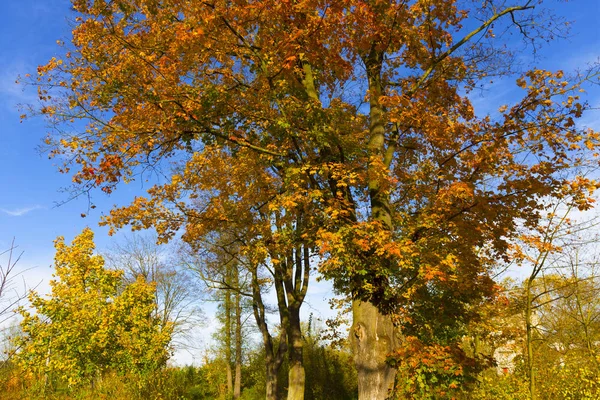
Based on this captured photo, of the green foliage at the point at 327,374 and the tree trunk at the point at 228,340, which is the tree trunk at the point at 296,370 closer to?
the green foliage at the point at 327,374

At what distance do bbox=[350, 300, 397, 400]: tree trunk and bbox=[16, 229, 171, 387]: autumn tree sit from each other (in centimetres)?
1102

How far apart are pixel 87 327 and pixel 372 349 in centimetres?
1491

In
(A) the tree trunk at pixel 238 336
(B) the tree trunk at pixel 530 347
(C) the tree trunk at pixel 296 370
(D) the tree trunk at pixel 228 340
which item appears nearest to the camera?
(B) the tree trunk at pixel 530 347

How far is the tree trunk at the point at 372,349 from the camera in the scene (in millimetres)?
7375

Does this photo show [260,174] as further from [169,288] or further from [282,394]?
[169,288]

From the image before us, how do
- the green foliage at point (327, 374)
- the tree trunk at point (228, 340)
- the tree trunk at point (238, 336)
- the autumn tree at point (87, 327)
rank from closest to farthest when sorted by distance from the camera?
the autumn tree at point (87, 327) < the green foliage at point (327, 374) < the tree trunk at point (238, 336) < the tree trunk at point (228, 340)

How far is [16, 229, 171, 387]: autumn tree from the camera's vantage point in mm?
16750

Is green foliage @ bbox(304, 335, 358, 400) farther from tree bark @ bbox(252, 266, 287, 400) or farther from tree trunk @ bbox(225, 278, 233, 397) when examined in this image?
tree trunk @ bbox(225, 278, 233, 397)

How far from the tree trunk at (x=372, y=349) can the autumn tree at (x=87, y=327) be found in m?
11.0

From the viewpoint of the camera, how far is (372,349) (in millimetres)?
7535

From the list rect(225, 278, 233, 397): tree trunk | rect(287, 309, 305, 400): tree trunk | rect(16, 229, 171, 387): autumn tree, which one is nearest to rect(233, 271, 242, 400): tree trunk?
rect(225, 278, 233, 397): tree trunk

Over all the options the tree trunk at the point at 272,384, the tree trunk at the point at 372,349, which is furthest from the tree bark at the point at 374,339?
the tree trunk at the point at 272,384

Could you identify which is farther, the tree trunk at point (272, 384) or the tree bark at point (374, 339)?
the tree trunk at point (272, 384)

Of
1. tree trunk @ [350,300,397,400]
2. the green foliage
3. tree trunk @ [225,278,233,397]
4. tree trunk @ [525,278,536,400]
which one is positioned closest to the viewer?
tree trunk @ [350,300,397,400]
